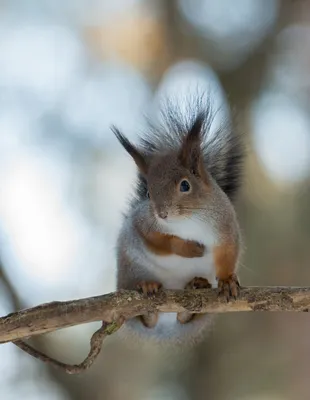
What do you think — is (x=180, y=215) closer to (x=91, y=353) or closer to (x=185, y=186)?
(x=185, y=186)

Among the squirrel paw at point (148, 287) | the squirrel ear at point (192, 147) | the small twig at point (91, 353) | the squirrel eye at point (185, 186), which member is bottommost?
the small twig at point (91, 353)

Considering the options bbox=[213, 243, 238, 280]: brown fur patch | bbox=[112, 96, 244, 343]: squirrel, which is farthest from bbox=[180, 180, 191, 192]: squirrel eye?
bbox=[213, 243, 238, 280]: brown fur patch

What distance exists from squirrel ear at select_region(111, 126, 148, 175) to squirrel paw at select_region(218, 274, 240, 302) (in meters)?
0.40

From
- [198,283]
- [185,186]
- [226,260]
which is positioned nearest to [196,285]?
[198,283]

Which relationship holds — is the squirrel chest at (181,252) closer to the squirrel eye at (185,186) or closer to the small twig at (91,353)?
the squirrel eye at (185,186)

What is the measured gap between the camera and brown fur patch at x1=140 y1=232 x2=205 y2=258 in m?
1.82

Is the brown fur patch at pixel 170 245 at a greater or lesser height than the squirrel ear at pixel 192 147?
lesser

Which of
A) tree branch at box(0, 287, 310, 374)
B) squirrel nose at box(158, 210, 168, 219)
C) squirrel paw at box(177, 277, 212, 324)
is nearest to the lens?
tree branch at box(0, 287, 310, 374)

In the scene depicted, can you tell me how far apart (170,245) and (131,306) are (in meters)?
0.29

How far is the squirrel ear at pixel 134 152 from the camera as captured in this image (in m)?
1.79

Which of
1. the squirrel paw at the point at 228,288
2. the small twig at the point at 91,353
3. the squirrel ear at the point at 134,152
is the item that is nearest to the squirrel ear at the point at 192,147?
the squirrel ear at the point at 134,152

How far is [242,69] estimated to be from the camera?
11.8 ft

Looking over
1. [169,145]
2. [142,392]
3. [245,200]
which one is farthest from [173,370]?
[169,145]

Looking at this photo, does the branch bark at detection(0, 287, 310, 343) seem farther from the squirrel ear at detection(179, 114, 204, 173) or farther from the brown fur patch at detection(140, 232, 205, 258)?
the squirrel ear at detection(179, 114, 204, 173)
